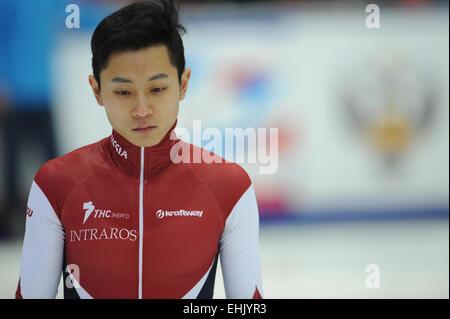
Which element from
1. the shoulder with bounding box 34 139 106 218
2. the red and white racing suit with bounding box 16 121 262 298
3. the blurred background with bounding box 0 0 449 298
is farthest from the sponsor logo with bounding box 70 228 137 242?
the blurred background with bounding box 0 0 449 298

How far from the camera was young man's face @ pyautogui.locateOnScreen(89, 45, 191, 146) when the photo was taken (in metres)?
1.43

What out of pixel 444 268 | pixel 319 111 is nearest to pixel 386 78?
pixel 319 111

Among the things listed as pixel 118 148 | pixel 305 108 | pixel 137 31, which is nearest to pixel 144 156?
pixel 118 148

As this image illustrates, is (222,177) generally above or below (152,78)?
below

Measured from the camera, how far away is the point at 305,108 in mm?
6000

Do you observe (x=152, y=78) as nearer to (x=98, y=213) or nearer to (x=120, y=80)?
(x=120, y=80)

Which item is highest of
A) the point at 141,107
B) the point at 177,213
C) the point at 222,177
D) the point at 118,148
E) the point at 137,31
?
the point at 137,31

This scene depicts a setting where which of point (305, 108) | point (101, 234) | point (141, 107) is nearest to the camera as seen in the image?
point (141, 107)

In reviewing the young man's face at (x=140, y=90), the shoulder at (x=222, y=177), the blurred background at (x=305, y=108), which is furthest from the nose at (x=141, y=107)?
the blurred background at (x=305, y=108)

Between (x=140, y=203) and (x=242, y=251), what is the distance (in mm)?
352

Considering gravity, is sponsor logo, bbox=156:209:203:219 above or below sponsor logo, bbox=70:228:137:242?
above

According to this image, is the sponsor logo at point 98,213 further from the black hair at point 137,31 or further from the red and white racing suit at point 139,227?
the black hair at point 137,31

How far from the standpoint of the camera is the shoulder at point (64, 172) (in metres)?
1.56

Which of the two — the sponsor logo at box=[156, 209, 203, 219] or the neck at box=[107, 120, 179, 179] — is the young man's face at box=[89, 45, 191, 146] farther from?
the sponsor logo at box=[156, 209, 203, 219]
